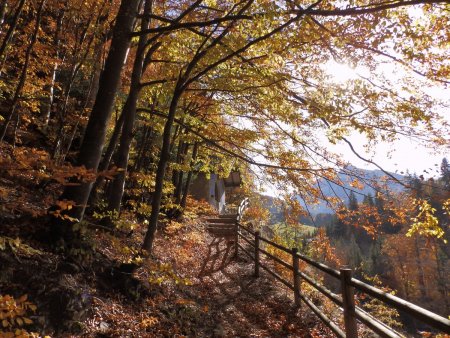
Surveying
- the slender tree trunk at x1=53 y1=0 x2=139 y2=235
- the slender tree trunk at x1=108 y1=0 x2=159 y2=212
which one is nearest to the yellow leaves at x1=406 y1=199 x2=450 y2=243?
the slender tree trunk at x1=53 y1=0 x2=139 y2=235

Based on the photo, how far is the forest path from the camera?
6.02m

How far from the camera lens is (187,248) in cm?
1245

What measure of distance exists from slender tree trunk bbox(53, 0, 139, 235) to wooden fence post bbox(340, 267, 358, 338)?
13.2 ft

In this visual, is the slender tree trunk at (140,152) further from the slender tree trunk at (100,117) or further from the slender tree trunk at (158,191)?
the slender tree trunk at (100,117)

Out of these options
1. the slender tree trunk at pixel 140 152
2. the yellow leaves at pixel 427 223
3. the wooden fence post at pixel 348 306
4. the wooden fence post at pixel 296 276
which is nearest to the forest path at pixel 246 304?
the wooden fence post at pixel 296 276

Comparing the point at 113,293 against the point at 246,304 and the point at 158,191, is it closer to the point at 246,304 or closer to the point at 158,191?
the point at 158,191

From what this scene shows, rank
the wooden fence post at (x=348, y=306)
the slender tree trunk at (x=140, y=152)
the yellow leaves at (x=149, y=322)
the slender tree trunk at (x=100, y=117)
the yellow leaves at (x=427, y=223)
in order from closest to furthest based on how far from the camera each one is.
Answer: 1. the wooden fence post at (x=348, y=306)
2. the slender tree trunk at (x=100, y=117)
3. the yellow leaves at (x=149, y=322)
4. the yellow leaves at (x=427, y=223)
5. the slender tree trunk at (x=140, y=152)

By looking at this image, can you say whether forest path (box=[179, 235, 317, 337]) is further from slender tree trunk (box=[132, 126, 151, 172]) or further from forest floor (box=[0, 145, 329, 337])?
slender tree trunk (box=[132, 126, 151, 172])

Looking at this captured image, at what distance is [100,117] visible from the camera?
486 centimetres

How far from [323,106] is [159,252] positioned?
263 inches

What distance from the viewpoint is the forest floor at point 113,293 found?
393cm

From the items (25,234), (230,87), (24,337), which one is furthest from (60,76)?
(24,337)

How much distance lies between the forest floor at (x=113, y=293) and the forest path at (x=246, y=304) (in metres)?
0.02

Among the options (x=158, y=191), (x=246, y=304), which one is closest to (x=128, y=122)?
(x=158, y=191)
